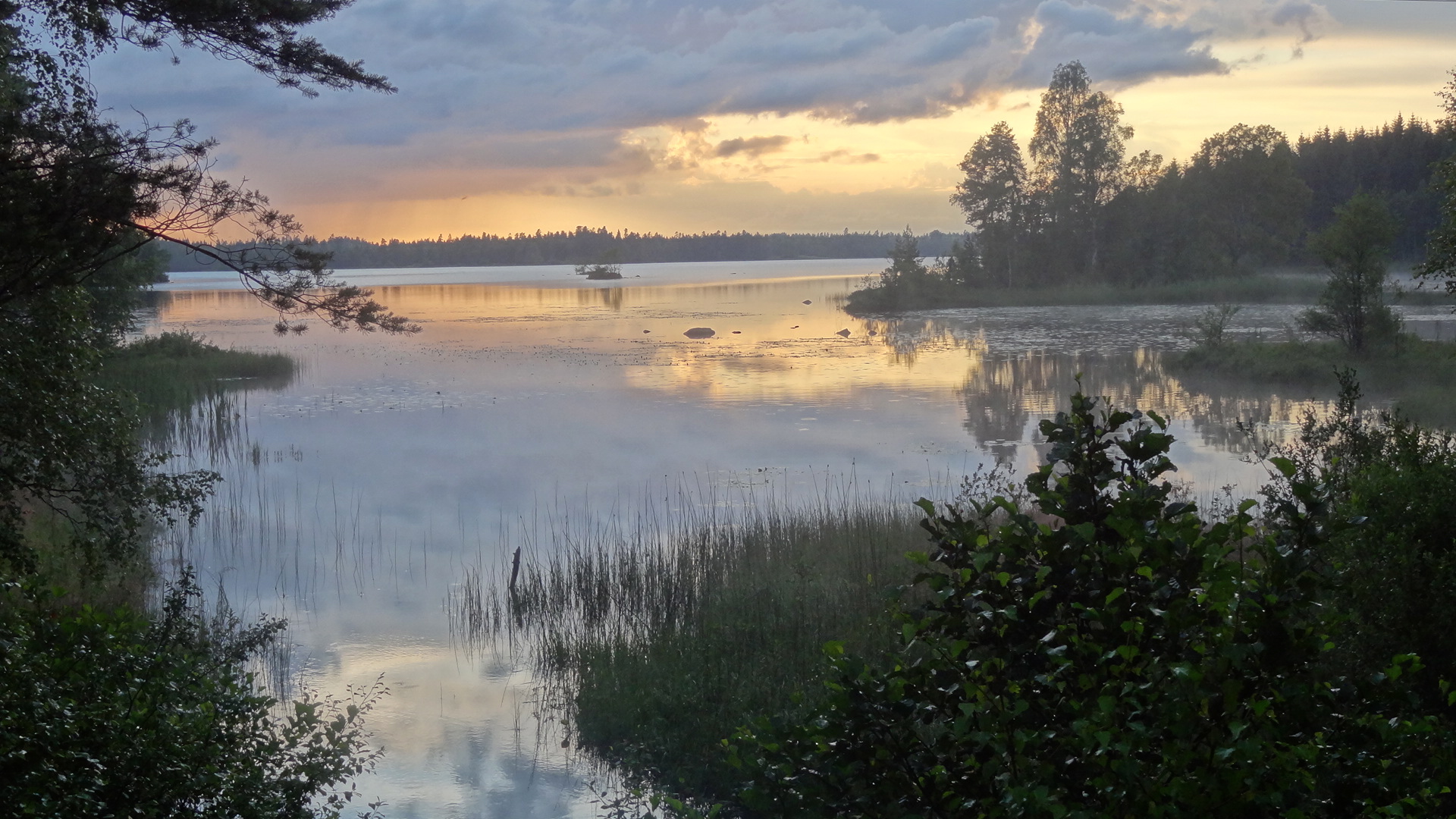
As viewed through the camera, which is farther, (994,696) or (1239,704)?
(994,696)

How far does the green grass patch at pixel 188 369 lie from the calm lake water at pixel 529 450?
1176 mm

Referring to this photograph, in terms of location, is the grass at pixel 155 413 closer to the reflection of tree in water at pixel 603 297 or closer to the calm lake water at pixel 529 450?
the calm lake water at pixel 529 450

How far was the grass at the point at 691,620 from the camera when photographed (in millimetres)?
6938

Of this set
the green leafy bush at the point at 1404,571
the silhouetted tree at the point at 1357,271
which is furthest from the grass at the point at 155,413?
the silhouetted tree at the point at 1357,271

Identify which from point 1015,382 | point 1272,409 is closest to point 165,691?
point 1272,409

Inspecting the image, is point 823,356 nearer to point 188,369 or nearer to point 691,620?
point 188,369

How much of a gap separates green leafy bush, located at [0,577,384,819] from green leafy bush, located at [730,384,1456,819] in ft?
8.56

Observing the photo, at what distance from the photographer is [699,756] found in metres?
6.64

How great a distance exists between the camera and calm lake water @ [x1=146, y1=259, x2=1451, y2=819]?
822 cm

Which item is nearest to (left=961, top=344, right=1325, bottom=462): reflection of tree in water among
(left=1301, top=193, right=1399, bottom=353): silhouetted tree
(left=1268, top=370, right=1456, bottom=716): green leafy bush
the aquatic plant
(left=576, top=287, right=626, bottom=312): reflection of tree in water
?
(left=1301, top=193, right=1399, bottom=353): silhouetted tree

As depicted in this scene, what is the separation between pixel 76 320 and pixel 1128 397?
19.9m

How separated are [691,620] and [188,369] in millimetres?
21880

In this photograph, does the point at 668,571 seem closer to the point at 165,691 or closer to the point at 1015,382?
the point at 165,691

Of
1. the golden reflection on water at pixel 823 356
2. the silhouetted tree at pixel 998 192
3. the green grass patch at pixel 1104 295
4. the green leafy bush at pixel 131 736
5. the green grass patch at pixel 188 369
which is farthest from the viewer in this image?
the silhouetted tree at pixel 998 192
